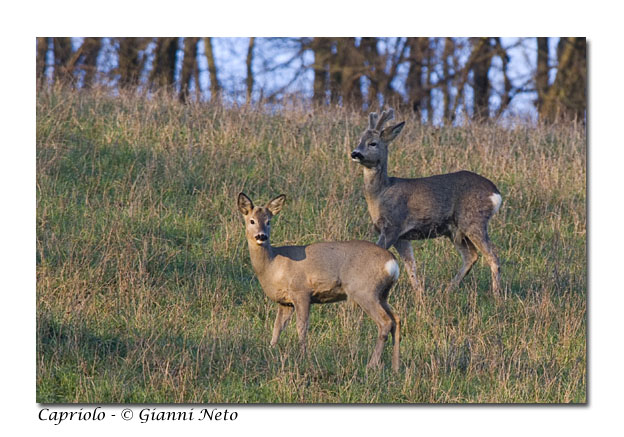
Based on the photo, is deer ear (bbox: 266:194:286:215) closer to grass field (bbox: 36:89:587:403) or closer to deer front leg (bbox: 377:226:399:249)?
grass field (bbox: 36:89:587:403)

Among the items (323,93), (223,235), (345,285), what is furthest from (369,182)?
(323,93)

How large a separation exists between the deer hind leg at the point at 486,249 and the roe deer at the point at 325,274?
1.90 m

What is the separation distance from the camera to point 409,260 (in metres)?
7.47

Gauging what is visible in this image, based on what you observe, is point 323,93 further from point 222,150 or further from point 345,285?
point 345,285

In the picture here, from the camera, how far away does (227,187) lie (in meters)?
8.88

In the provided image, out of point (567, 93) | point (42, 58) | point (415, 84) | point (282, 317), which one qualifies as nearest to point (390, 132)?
point (282, 317)

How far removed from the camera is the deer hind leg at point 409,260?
723cm

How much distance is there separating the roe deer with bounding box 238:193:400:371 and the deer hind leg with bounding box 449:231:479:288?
1913mm

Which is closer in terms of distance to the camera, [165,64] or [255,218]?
[255,218]

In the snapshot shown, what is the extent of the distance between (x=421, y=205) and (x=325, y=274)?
1.93 meters

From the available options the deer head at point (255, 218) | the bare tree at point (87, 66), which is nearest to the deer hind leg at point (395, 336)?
the deer head at point (255, 218)

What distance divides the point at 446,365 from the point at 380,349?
436 mm

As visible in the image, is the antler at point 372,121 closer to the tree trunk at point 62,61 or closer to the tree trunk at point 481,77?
the tree trunk at point 481,77

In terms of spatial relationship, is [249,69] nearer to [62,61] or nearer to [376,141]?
[62,61]
